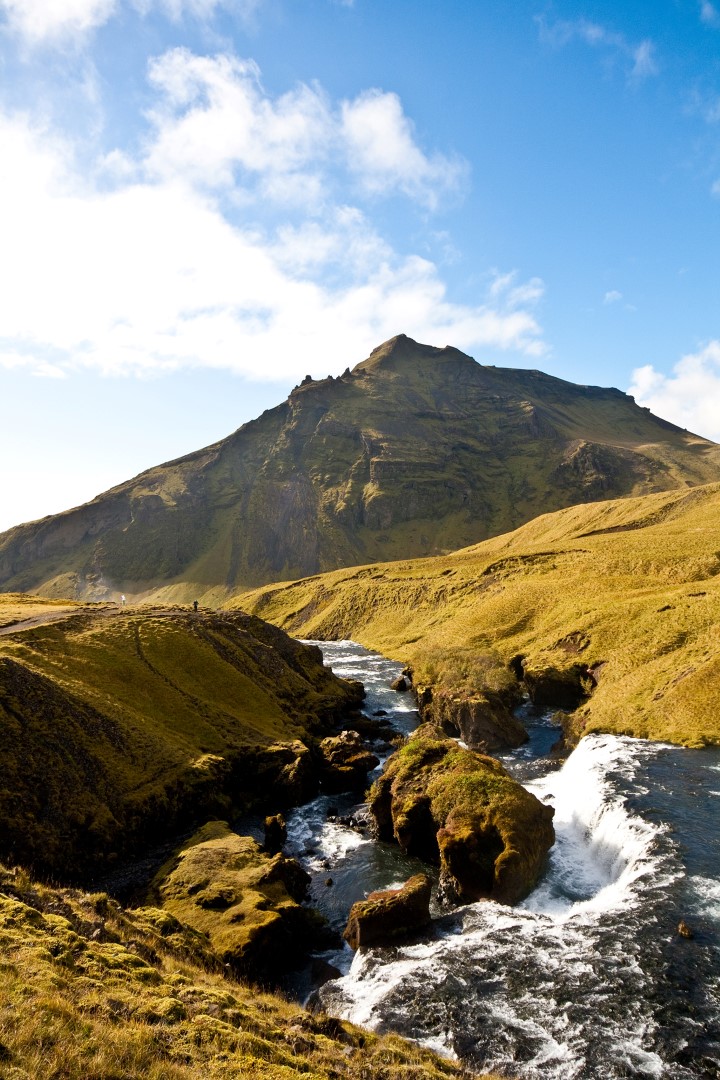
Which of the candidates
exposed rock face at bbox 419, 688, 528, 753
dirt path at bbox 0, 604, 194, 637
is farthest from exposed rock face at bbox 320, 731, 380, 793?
dirt path at bbox 0, 604, 194, 637

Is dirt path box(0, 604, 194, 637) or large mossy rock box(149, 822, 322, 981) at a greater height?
dirt path box(0, 604, 194, 637)

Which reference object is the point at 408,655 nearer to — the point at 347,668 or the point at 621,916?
the point at 347,668

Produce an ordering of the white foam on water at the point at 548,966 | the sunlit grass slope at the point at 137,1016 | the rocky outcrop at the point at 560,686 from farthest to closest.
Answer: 1. the rocky outcrop at the point at 560,686
2. the white foam on water at the point at 548,966
3. the sunlit grass slope at the point at 137,1016

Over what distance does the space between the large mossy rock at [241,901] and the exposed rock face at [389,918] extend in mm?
2436

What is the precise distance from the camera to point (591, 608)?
74125 mm

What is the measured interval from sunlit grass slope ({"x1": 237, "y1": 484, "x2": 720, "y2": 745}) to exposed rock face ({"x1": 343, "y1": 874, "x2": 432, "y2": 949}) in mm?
28152

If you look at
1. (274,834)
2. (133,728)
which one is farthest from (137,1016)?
(133,728)

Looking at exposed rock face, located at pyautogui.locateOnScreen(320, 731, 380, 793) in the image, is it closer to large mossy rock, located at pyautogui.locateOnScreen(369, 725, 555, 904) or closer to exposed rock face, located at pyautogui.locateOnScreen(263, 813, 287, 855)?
large mossy rock, located at pyautogui.locateOnScreen(369, 725, 555, 904)

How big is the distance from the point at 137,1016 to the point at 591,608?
69.6 metres

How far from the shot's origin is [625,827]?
32.2m

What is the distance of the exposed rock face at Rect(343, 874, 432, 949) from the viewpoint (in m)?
25.7

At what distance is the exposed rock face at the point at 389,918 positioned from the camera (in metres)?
25.7

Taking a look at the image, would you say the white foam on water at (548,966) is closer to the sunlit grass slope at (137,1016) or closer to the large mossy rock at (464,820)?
the large mossy rock at (464,820)

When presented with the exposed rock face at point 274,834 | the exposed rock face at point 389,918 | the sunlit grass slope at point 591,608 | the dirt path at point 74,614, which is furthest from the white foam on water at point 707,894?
the dirt path at point 74,614
